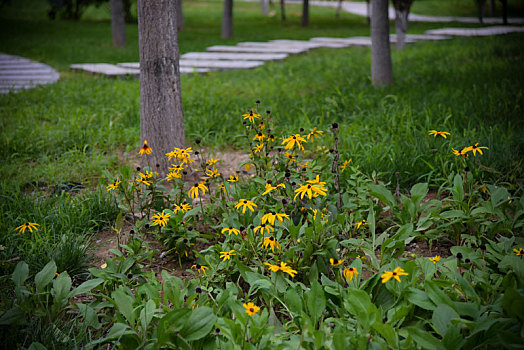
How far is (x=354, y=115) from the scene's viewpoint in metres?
4.97

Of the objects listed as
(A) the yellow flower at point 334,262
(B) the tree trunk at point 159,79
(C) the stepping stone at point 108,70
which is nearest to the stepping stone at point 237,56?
(C) the stepping stone at point 108,70

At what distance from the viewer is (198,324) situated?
1.83m

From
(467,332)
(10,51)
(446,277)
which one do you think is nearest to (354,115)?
(446,277)

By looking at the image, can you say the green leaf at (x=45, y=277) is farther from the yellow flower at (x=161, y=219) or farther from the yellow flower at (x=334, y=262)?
the yellow flower at (x=334, y=262)

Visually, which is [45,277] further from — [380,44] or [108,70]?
[108,70]

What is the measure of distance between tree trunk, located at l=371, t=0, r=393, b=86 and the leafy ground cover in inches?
40.7

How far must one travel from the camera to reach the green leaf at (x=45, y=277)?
208 cm

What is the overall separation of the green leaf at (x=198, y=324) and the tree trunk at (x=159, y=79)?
1.92 m

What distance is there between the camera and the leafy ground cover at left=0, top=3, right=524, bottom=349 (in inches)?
74.2

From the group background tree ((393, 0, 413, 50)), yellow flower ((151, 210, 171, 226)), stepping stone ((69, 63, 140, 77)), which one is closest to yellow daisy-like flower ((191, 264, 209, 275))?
yellow flower ((151, 210, 171, 226))

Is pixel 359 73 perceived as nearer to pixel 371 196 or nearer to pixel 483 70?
pixel 483 70

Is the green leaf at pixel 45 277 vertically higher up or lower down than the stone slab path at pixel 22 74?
lower down

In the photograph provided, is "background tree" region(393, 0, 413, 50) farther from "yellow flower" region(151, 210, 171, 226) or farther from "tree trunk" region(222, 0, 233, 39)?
"yellow flower" region(151, 210, 171, 226)

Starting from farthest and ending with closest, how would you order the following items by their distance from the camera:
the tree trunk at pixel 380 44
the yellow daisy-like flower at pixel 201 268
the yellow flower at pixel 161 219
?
the tree trunk at pixel 380 44 < the yellow flower at pixel 161 219 < the yellow daisy-like flower at pixel 201 268
